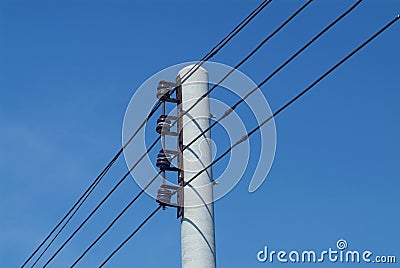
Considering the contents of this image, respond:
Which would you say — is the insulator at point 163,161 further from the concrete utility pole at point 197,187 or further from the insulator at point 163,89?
the insulator at point 163,89

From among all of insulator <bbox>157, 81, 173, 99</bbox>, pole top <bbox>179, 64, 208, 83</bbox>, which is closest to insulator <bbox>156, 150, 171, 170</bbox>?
insulator <bbox>157, 81, 173, 99</bbox>

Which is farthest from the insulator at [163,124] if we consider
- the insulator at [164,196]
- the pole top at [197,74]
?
the insulator at [164,196]

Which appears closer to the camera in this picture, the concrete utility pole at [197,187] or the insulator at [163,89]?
the concrete utility pole at [197,187]

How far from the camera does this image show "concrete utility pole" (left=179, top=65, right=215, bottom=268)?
1335 cm

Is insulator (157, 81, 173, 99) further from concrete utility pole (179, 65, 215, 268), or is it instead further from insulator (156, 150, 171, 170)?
insulator (156, 150, 171, 170)

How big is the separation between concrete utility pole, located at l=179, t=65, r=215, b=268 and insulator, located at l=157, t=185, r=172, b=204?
34 centimetres

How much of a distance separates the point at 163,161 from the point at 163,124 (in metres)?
0.61

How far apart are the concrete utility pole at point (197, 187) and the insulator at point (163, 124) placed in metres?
0.36

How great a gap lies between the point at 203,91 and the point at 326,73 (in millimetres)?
3570

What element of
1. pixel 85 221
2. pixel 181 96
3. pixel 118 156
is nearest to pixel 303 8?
pixel 181 96

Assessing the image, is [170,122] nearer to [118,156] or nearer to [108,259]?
[118,156]

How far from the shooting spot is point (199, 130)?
1405 centimetres

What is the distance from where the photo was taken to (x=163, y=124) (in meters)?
14.4

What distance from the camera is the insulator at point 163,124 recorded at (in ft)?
47.3
